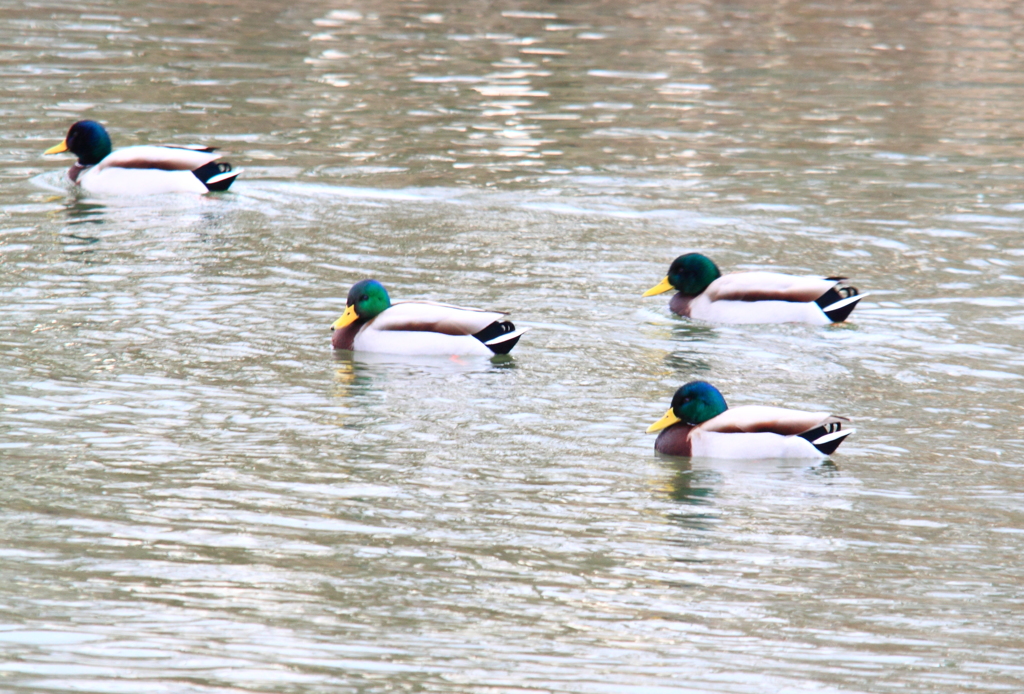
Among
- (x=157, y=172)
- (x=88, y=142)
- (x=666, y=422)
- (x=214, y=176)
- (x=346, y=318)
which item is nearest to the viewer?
(x=666, y=422)

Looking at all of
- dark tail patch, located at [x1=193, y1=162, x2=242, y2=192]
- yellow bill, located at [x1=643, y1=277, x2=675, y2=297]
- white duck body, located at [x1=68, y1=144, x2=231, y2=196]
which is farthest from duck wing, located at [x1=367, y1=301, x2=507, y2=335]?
white duck body, located at [x1=68, y1=144, x2=231, y2=196]

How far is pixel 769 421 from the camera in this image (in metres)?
9.32

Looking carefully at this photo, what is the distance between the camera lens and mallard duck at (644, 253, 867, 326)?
495 inches

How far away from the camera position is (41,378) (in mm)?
10430

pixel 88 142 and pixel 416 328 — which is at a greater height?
pixel 88 142

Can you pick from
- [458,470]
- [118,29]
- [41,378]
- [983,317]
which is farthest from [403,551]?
[118,29]

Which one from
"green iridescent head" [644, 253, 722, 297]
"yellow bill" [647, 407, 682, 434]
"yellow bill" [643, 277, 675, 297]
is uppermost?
"yellow bill" [647, 407, 682, 434]

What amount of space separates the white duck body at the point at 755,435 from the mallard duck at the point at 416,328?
2252mm

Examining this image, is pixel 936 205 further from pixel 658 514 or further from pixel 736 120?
pixel 658 514

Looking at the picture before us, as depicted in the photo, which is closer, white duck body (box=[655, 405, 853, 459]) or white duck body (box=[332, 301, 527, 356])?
white duck body (box=[655, 405, 853, 459])

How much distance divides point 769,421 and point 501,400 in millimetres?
1956

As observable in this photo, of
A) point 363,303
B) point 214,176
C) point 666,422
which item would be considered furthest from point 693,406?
point 214,176

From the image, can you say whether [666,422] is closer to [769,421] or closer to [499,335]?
[769,421]

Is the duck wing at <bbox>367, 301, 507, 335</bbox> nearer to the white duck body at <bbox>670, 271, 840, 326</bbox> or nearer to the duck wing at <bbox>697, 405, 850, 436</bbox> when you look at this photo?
the white duck body at <bbox>670, 271, 840, 326</bbox>
